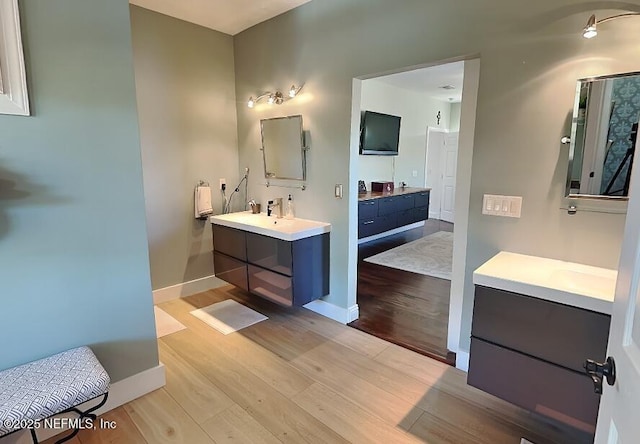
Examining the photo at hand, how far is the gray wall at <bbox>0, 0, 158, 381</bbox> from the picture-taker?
164 centimetres

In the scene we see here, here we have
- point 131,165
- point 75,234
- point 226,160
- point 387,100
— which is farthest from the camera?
point 387,100

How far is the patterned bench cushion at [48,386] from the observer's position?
1.37 meters

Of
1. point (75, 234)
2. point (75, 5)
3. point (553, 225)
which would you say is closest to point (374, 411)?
point (553, 225)

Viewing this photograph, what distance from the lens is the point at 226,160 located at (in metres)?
3.80

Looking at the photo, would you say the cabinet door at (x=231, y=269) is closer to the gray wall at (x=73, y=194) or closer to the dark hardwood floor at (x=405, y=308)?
the dark hardwood floor at (x=405, y=308)

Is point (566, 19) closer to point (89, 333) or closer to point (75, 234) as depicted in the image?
point (75, 234)

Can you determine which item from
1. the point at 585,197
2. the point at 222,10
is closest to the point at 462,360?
the point at 585,197

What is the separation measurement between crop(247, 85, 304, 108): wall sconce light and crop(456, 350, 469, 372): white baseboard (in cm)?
244

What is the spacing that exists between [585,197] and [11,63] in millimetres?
2797

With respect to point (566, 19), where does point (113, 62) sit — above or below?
below

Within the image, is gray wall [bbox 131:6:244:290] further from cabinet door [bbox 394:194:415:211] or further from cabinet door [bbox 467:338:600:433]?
cabinet door [bbox 394:194:415:211]

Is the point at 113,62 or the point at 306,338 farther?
the point at 306,338

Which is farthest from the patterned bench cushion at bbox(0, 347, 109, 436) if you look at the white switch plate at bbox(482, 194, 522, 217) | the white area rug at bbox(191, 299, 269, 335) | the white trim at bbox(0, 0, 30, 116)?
the white switch plate at bbox(482, 194, 522, 217)

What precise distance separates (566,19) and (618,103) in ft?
1.64
